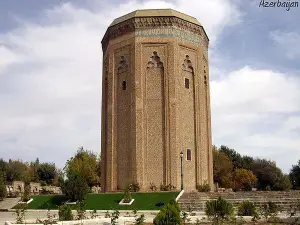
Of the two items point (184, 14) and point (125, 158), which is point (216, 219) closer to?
point (125, 158)

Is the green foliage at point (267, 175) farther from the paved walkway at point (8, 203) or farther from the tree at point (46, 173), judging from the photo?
the paved walkway at point (8, 203)

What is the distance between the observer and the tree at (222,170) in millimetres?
43875

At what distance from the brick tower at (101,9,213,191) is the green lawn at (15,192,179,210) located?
2953mm

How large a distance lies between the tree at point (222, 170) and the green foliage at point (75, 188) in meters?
24.2

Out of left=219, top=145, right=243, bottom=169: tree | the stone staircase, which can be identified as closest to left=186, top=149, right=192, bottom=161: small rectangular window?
the stone staircase

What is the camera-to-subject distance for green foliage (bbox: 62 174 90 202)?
2175 centimetres

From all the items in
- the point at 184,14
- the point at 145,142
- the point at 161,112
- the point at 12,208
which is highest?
the point at 184,14

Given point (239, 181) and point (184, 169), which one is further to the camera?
point (239, 181)

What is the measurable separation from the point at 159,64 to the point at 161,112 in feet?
9.63

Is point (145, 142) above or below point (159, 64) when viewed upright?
below

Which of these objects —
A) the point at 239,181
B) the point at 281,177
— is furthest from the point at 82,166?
the point at 281,177

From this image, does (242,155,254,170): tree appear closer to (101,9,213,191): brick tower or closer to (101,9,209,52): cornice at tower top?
(101,9,213,191): brick tower

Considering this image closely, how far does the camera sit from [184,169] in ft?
81.5

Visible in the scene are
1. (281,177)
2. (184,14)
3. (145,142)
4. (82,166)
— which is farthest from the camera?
(281,177)
